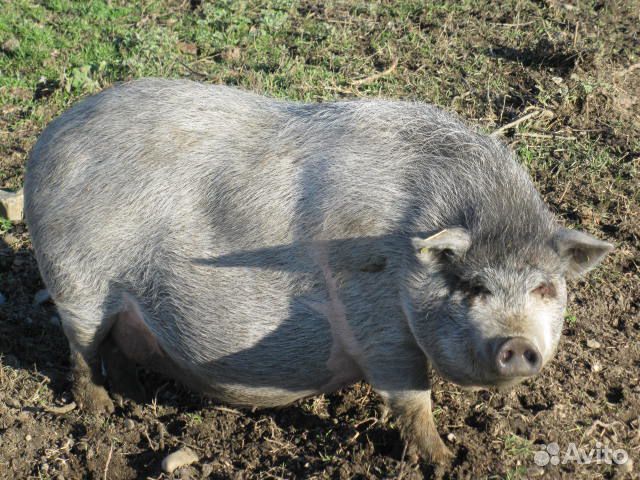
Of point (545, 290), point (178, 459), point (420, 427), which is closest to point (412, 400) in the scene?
point (420, 427)

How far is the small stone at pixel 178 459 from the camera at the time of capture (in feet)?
14.9

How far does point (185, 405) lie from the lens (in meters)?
5.16

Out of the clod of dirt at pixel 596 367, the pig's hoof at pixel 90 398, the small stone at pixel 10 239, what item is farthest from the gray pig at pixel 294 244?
the small stone at pixel 10 239

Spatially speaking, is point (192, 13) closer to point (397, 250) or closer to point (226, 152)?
point (226, 152)

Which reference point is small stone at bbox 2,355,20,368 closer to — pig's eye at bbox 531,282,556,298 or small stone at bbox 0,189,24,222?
small stone at bbox 0,189,24,222

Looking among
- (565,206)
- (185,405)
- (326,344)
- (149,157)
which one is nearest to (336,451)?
(326,344)

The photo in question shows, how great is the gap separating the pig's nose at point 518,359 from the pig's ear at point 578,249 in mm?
503

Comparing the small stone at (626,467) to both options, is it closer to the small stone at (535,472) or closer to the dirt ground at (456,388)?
the dirt ground at (456,388)

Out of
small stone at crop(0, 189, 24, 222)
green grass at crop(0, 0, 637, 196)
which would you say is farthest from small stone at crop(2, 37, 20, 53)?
small stone at crop(0, 189, 24, 222)

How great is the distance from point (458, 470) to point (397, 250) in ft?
3.85

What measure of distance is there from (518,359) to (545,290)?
0.41m

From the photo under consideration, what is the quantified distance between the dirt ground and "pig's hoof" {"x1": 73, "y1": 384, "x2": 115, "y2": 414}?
61 mm

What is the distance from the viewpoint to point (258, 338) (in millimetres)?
4488

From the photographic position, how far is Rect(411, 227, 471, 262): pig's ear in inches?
147
